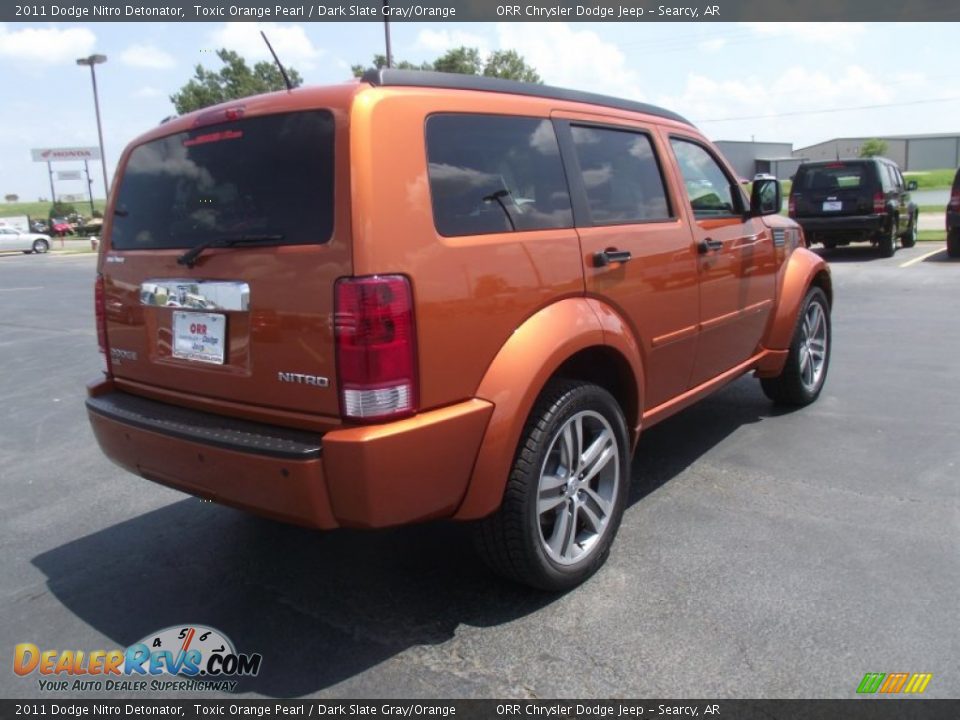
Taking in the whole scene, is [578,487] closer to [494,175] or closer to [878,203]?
[494,175]

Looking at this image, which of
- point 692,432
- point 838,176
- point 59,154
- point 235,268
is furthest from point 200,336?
point 59,154

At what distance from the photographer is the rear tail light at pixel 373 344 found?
2.36 meters

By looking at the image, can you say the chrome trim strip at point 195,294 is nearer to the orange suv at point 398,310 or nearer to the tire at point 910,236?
the orange suv at point 398,310

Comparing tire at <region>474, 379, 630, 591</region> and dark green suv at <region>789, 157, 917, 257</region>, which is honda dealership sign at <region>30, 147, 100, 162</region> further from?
tire at <region>474, 379, 630, 591</region>

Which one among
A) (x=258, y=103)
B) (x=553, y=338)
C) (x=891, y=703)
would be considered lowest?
(x=891, y=703)

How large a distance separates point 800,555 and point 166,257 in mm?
2892

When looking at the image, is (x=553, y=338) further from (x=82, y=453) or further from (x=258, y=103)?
(x=82, y=453)

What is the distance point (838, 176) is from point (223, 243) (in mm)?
14394

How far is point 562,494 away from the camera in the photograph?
120 inches

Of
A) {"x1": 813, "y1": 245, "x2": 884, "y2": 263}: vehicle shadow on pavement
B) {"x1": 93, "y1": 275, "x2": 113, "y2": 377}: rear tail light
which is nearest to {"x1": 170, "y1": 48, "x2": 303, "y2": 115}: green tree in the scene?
{"x1": 813, "y1": 245, "x2": 884, "y2": 263}: vehicle shadow on pavement

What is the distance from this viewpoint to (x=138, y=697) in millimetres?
2525

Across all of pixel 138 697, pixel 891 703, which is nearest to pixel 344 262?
pixel 138 697

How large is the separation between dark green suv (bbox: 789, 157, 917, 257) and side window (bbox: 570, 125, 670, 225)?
39.5ft
